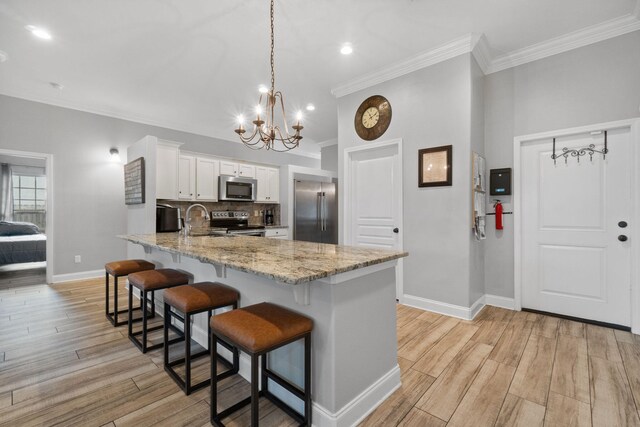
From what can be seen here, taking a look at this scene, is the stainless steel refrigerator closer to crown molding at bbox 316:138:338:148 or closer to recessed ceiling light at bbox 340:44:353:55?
crown molding at bbox 316:138:338:148

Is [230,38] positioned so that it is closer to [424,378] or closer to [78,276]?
[424,378]

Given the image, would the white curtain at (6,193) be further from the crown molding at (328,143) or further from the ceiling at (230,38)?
the crown molding at (328,143)

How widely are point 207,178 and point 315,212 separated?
2.12 meters

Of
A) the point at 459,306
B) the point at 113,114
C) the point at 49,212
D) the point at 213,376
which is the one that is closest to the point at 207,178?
the point at 113,114

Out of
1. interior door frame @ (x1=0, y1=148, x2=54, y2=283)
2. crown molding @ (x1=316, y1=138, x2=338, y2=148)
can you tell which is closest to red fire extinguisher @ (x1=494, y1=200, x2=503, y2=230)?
crown molding @ (x1=316, y1=138, x2=338, y2=148)

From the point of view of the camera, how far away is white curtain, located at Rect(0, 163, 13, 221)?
691cm

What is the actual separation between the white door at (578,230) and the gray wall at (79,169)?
19.0 feet

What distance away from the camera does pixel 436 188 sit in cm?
309

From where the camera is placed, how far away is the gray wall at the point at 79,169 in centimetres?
405

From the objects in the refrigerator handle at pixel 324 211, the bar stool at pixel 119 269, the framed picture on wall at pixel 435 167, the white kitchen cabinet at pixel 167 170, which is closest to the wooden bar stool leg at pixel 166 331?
the bar stool at pixel 119 269

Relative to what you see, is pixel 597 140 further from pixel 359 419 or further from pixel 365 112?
pixel 359 419

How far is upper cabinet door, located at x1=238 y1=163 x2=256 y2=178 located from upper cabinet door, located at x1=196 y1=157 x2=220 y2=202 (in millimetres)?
431

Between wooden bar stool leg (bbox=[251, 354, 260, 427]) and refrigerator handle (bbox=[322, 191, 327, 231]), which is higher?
refrigerator handle (bbox=[322, 191, 327, 231])

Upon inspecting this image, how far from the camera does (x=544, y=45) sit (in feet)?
9.49
